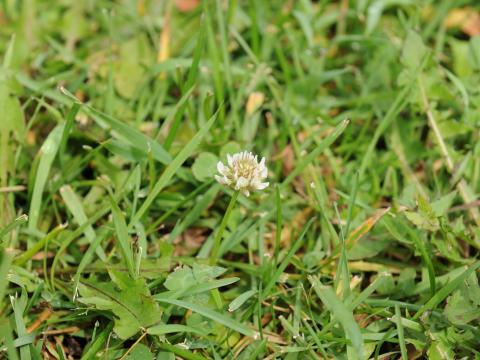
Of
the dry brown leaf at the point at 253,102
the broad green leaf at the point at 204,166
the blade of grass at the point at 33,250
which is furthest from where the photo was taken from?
the dry brown leaf at the point at 253,102

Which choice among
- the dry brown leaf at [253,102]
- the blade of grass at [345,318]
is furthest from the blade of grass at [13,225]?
the dry brown leaf at [253,102]

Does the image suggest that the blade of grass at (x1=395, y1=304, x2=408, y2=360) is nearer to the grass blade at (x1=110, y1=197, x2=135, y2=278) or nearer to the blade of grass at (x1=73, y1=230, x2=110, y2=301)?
the grass blade at (x1=110, y1=197, x2=135, y2=278)

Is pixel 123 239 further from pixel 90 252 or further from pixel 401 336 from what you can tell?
pixel 401 336

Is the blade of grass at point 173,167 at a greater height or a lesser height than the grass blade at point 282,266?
greater

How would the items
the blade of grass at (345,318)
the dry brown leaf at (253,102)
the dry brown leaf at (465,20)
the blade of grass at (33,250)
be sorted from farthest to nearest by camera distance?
the dry brown leaf at (465,20)
the dry brown leaf at (253,102)
the blade of grass at (33,250)
the blade of grass at (345,318)

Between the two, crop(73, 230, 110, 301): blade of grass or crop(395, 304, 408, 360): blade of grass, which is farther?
crop(73, 230, 110, 301): blade of grass

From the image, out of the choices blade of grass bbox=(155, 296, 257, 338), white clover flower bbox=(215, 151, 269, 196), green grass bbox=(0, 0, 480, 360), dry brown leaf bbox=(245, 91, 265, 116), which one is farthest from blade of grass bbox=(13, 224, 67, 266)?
dry brown leaf bbox=(245, 91, 265, 116)

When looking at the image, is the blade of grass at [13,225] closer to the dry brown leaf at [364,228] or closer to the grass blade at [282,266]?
the grass blade at [282,266]

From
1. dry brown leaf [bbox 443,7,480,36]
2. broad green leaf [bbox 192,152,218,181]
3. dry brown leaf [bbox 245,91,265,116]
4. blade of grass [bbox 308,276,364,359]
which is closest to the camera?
blade of grass [bbox 308,276,364,359]

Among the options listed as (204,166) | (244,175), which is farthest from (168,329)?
(204,166)

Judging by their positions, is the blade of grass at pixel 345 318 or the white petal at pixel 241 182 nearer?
the blade of grass at pixel 345 318
